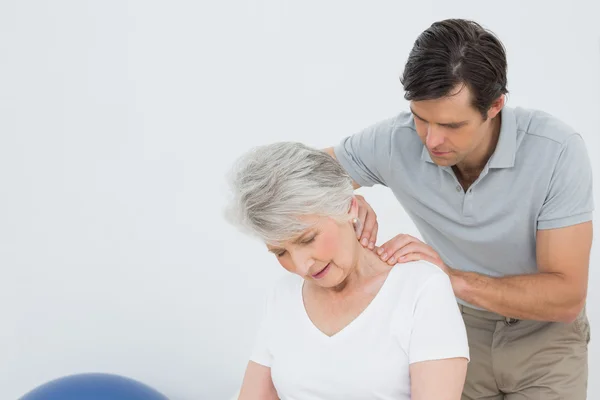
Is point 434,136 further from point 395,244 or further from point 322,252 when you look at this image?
point 322,252

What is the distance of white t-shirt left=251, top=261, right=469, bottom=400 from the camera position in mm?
1790

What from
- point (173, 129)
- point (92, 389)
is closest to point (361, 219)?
point (92, 389)

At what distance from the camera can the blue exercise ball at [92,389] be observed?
2715 mm

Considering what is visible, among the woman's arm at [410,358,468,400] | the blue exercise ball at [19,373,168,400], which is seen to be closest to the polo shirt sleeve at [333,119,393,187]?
the woman's arm at [410,358,468,400]

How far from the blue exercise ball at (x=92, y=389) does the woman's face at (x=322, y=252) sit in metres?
1.14

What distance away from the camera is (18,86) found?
3551mm

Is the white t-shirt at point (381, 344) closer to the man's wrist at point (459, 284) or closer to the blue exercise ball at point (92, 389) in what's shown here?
the man's wrist at point (459, 284)

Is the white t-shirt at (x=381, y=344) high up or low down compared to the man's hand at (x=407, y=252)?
down

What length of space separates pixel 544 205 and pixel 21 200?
89.7 inches

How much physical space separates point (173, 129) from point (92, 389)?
1.22 metres

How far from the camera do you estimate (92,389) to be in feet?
9.00

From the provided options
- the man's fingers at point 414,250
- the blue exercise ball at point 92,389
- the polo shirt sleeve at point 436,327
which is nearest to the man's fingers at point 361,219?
the man's fingers at point 414,250

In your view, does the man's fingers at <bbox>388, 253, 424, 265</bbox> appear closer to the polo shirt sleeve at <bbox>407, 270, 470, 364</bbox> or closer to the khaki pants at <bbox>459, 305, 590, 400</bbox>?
the polo shirt sleeve at <bbox>407, 270, 470, 364</bbox>

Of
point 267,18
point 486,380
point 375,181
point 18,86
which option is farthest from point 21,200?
point 486,380
